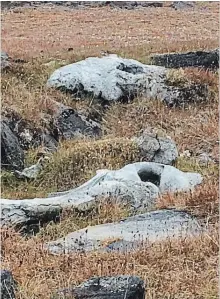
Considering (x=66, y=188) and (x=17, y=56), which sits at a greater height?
(x=17, y=56)

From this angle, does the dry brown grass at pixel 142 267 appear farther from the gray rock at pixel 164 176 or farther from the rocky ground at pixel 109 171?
the gray rock at pixel 164 176

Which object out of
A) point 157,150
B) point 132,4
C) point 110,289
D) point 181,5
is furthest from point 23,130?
point 181,5

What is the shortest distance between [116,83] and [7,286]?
1088cm

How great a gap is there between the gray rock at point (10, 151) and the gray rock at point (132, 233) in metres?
3.69

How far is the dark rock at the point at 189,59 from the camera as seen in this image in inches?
676

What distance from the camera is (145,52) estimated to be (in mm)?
19047

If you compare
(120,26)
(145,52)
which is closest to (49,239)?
(145,52)

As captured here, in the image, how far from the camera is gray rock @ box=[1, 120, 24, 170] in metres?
10.9

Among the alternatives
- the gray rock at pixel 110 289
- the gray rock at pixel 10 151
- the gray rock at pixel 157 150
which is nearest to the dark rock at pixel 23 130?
the gray rock at pixel 10 151

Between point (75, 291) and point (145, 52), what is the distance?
14972 millimetres

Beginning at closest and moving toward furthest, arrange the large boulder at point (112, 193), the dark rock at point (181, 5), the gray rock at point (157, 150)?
the large boulder at point (112, 193), the gray rock at point (157, 150), the dark rock at point (181, 5)

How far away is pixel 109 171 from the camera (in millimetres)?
9531

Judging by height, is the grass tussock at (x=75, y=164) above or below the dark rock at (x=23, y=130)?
below

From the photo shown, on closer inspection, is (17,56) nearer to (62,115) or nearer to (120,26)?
(62,115)
